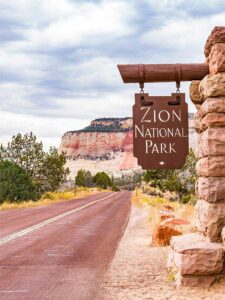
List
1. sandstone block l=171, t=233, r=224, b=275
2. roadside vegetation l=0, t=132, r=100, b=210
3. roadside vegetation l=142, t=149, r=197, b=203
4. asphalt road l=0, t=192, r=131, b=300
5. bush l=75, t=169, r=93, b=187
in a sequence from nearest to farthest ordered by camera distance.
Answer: sandstone block l=171, t=233, r=224, b=275, asphalt road l=0, t=192, r=131, b=300, roadside vegetation l=142, t=149, r=197, b=203, roadside vegetation l=0, t=132, r=100, b=210, bush l=75, t=169, r=93, b=187

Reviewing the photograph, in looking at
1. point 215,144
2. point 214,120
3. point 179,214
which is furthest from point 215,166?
point 179,214

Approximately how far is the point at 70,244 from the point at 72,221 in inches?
288

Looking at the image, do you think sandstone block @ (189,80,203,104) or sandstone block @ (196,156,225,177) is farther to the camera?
sandstone block @ (189,80,203,104)

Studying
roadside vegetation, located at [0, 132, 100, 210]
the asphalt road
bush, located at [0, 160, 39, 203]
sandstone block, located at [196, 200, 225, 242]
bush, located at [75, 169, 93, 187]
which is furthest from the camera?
bush, located at [75, 169, 93, 187]

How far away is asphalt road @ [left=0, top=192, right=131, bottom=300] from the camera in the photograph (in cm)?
789

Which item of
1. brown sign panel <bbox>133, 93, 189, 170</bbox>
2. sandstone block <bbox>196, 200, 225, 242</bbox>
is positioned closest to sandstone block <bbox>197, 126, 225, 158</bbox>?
brown sign panel <bbox>133, 93, 189, 170</bbox>

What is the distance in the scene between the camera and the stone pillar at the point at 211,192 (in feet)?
24.7

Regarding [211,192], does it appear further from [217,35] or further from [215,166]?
[217,35]

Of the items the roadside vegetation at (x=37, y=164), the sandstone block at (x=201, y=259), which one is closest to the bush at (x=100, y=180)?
the roadside vegetation at (x=37, y=164)

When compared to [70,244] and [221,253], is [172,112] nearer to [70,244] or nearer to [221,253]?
[221,253]

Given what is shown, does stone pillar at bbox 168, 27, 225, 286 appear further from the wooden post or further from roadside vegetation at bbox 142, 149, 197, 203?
roadside vegetation at bbox 142, 149, 197, 203

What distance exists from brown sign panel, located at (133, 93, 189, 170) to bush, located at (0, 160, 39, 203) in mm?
30131

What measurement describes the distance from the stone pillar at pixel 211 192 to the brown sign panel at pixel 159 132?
1.35ft

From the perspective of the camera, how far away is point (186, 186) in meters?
41.1
